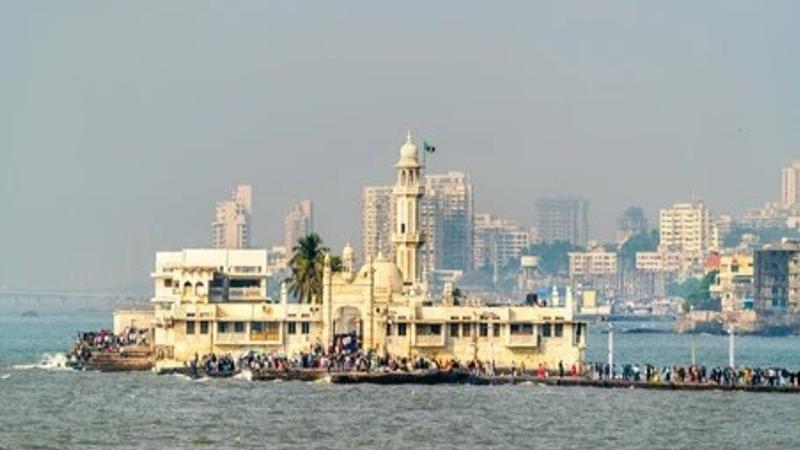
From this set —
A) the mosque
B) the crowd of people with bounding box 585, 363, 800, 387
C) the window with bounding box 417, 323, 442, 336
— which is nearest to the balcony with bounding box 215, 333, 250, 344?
the mosque

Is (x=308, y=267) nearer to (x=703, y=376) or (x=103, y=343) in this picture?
(x=103, y=343)

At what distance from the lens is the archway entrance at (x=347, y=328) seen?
114125 mm

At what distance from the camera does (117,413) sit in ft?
297

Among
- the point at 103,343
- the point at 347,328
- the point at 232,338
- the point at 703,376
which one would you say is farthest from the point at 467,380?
the point at 103,343

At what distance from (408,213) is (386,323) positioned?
30.6ft

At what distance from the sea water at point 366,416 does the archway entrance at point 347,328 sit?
6.81 meters

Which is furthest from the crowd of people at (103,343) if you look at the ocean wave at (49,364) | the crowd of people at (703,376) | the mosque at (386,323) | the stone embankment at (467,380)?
the crowd of people at (703,376)

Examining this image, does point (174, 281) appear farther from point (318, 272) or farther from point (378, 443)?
point (378, 443)

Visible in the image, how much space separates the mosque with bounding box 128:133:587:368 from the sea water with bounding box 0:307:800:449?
397 cm

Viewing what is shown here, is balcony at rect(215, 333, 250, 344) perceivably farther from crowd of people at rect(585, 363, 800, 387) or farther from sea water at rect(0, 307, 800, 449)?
crowd of people at rect(585, 363, 800, 387)

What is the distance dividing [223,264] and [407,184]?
10494 millimetres

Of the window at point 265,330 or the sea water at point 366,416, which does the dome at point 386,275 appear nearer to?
the window at point 265,330

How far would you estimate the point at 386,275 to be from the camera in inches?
4545

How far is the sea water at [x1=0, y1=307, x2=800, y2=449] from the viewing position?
80125 millimetres
